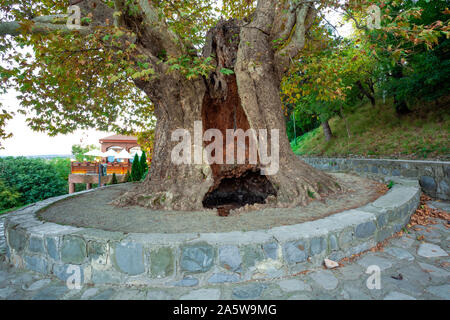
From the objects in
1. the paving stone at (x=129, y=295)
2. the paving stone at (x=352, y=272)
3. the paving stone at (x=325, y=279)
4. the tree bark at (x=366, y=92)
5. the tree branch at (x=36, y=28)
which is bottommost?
the paving stone at (x=129, y=295)

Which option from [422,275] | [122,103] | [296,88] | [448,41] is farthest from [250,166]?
[448,41]

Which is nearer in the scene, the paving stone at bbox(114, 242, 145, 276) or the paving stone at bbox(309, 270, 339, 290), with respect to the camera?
the paving stone at bbox(309, 270, 339, 290)

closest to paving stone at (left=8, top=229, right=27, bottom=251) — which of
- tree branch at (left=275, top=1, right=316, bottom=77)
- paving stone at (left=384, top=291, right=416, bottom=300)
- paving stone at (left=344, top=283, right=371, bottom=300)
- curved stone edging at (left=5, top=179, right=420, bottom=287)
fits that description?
curved stone edging at (left=5, top=179, right=420, bottom=287)

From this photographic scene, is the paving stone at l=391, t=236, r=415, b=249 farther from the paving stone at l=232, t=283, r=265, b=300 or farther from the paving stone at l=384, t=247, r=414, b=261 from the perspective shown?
the paving stone at l=232, t=283, r=265, b=300

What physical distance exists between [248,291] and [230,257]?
1.02 feet

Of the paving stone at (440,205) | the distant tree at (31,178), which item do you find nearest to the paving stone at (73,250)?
the paving stone at (440,205)

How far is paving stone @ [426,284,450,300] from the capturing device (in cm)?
178

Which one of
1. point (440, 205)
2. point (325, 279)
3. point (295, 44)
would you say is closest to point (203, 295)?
point (325, 279)

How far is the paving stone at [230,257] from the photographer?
81.8 inches

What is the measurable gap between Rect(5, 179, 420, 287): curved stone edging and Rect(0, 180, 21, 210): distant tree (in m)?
5.93

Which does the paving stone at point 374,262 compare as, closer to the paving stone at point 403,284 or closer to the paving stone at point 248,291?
the paving stone at point 403,284

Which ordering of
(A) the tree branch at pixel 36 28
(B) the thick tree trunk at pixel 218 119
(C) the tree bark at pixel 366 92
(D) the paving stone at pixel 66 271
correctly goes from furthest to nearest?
(C) the tree bark at pixel 366 92 < (B) the thick tree trunk at pixel 218 119 < (A) the tree branch at pixel 36 28 < (D) the paving stone at pixel 66 271

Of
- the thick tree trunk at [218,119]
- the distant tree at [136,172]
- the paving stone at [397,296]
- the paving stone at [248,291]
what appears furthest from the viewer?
the distant tree at [136,172]
